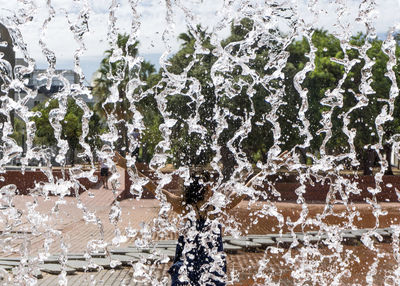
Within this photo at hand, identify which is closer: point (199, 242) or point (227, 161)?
point (199, 242)

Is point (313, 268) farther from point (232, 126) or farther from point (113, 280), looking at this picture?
point (232, 126)

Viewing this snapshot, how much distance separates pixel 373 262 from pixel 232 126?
49.5 feet

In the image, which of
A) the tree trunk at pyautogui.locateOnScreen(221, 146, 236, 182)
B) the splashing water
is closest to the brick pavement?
the splashing water

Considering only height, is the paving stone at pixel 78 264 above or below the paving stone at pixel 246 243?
above

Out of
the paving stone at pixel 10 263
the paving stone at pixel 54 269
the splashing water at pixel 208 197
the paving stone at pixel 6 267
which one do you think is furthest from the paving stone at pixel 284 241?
the paving stone at pixel 6 267

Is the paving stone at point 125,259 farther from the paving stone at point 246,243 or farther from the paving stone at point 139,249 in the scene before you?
the paving stone at point 246,243

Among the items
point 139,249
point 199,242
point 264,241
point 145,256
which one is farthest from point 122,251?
point 199,242

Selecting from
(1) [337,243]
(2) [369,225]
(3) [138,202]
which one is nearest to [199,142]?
(3) [138,202]

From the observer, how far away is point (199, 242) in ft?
11.7

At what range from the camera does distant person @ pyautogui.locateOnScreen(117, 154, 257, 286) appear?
361 cm

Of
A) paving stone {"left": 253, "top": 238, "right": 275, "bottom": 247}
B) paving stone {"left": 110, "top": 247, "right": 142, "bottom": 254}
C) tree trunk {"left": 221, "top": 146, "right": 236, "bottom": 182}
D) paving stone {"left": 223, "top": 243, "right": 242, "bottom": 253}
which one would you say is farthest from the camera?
tree trunk {"left": 221, "top": 146, "right": 236, "bottom": 182}

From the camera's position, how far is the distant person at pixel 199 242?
3609mm

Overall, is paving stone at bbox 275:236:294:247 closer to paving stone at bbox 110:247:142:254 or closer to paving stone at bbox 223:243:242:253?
paving stone at bbox 223:243:242:253

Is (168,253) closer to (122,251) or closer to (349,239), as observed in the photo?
(122,251)
